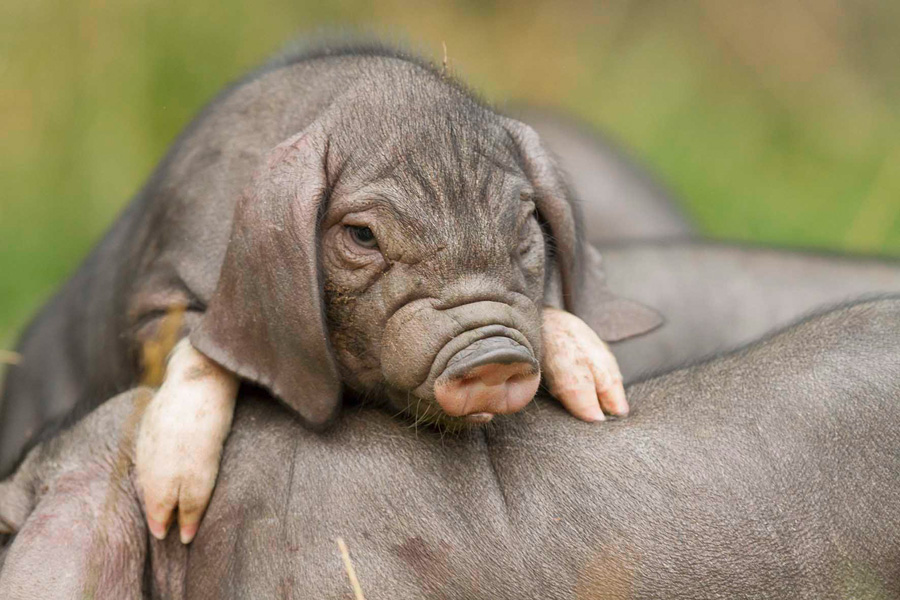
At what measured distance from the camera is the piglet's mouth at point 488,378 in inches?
125

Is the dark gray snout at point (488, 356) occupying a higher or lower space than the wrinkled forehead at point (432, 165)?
lower

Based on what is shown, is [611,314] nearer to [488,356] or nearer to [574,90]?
[488,356]

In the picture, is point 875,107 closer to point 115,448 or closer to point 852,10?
point 852,10

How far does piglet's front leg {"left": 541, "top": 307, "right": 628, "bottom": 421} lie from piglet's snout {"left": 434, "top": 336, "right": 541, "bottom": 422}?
1.30ft

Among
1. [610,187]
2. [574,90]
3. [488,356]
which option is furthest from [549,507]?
[574,90]

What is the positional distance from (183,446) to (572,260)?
124 cm

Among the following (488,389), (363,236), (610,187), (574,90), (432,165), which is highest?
(432,165)

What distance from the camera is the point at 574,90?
10516 millimetres

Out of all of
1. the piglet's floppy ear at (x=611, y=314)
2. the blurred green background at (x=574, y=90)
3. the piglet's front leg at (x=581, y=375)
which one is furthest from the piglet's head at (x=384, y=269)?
the blurred green background at (x=574, y=90)

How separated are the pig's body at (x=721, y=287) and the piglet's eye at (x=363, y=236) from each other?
7.38 feet

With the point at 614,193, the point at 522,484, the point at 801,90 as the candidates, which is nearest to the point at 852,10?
the point at 801,90

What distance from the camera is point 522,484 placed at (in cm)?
350

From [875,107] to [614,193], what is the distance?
4017mm

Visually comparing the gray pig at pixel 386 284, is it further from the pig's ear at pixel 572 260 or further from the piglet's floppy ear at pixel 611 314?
the piglet's floppy ear at pixel 611 314
